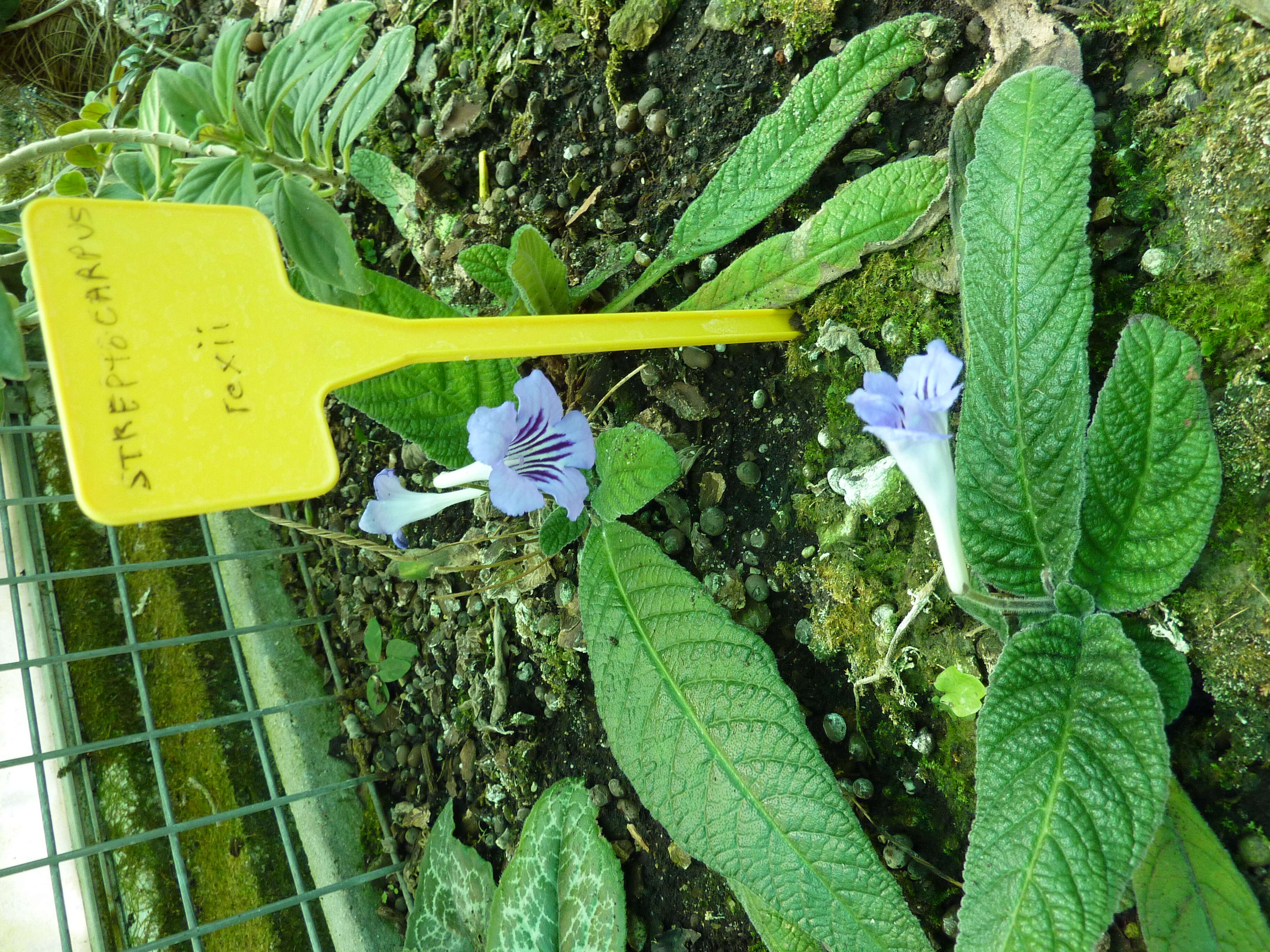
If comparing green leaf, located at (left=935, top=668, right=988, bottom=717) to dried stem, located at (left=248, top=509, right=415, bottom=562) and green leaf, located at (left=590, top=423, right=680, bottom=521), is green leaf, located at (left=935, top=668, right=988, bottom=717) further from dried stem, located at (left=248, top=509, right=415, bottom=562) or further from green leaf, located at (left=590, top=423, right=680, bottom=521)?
dried stem, located at (left=248, top=509, right=415, bottom=562)

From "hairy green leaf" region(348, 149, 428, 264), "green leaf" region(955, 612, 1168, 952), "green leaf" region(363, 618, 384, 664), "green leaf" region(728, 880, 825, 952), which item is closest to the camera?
"green leaf" region(955, 612, 1168, 952)

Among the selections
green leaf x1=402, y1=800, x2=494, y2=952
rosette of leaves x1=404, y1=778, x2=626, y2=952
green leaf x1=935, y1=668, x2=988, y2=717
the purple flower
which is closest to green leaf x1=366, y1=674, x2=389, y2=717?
green leaf x1=402, y1=800, x2=494, y2=952

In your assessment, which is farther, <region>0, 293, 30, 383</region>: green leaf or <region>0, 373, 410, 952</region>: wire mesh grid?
<region>0, 373, 410, 952</region>: wire mesh grid

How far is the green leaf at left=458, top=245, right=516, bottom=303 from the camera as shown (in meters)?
1.26

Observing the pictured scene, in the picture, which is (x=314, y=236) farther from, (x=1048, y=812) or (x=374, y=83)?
(x=1048, y=812)

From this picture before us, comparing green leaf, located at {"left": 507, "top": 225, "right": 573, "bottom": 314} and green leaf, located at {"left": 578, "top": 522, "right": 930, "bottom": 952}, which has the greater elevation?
green leaf, located at {"left": 507, "top": 225, "right": 573, "bottom": 314}

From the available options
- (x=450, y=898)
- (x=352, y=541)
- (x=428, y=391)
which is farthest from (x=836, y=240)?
(x=450, y=898)

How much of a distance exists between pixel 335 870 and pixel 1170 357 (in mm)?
1634

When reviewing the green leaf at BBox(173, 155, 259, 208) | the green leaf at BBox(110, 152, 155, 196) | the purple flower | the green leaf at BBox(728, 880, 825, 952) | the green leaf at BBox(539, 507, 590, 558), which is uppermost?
the green leaf at BBox(173, 155, 259, 208)

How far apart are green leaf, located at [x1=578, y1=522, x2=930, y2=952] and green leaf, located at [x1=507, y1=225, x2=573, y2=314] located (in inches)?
13.1

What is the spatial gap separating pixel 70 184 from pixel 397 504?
2.29 feet

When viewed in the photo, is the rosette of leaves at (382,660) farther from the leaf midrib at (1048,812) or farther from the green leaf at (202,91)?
the leaf midrib at (1048,812)

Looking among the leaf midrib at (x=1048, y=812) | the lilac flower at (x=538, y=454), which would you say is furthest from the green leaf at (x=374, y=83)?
the leaf midrib at (x=1048, y=812)

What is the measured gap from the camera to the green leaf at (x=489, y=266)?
1262mm
